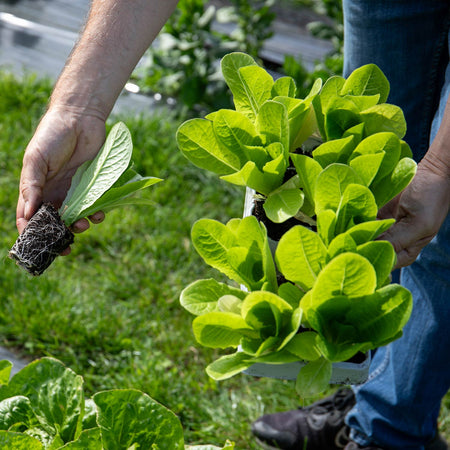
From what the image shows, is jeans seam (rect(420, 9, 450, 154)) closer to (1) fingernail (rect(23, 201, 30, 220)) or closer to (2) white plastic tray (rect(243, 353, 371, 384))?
(2) white plastic tray (rect(243, 353, 371, 384))

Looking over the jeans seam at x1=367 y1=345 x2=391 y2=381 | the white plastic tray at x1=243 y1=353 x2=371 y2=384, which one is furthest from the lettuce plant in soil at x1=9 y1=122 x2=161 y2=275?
the jeans seam at x1=367 y1=345 x2=391 y2=381

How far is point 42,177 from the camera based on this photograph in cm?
130

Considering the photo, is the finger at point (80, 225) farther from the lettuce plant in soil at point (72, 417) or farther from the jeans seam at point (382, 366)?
the jeans seam at point (382, 366)

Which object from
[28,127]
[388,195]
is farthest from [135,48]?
[28,127]

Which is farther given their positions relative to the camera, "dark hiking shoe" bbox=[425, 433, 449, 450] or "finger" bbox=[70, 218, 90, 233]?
"dark hiking shoe" bbox=[425, 433, 449, 450]

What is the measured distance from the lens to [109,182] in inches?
45.9

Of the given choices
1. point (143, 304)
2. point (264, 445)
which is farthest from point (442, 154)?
point (143, 304)

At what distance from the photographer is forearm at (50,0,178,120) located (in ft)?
4.37

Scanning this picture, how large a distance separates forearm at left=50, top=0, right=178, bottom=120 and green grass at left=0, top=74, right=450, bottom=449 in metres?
0.80

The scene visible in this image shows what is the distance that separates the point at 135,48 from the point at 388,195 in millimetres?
753

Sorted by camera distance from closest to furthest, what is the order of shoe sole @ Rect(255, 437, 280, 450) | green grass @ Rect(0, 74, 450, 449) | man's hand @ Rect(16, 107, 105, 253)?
man's hand @ Rect(16, 107, 105, 253) → shoe sole @ Rect(255, 437, 280, 450) → green grass @ Rect(0, 74, 450, 449)

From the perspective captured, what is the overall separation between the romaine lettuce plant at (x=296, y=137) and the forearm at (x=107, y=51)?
0.38 meters

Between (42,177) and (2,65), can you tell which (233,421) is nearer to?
(42,177)

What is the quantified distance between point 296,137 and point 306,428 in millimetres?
1147
